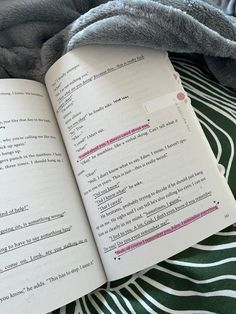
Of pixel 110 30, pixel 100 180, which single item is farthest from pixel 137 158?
pixel 110 30

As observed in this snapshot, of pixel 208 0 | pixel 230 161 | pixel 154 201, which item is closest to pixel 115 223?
pixel 154 201

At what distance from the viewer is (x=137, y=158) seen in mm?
475

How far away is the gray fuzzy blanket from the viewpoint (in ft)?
1.62

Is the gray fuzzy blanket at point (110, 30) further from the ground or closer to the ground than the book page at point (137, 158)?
further from the ground

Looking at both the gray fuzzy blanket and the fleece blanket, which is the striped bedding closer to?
the fleece blanket

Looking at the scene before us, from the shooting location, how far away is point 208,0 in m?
0.57

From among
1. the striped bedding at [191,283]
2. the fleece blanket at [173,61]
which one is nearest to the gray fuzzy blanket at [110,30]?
the fleece blanket at [173,61]

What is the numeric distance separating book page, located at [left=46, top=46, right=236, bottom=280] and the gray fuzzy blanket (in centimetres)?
2

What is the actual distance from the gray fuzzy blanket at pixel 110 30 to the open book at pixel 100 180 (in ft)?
0.08

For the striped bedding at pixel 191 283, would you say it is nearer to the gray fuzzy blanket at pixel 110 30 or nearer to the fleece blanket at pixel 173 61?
the fleece blanket at pixel 173 61

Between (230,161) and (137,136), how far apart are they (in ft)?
0.38

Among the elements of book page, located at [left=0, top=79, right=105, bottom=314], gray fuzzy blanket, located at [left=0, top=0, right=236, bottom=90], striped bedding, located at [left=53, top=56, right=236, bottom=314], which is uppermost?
gray fuzzy blanket, located at [left=0, top=0, right=236, bottom=90]

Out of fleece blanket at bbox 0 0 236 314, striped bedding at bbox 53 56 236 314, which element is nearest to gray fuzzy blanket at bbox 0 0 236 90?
fleece blanket at bbox 0 0 236 314

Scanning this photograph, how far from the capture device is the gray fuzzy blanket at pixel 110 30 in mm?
493
